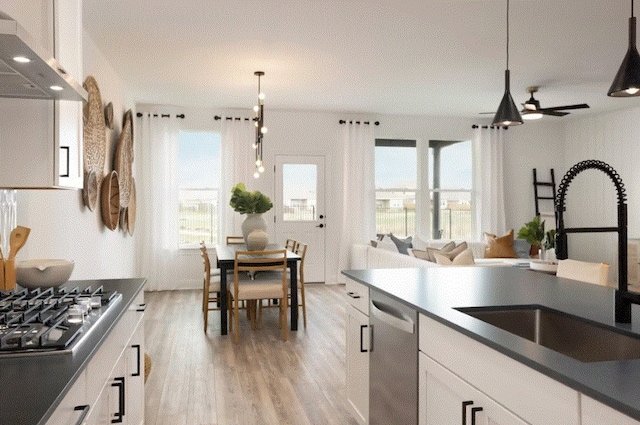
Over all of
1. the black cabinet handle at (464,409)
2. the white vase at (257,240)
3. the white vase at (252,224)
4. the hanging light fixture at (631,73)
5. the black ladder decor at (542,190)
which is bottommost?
the black cabinet handle at (464,409)

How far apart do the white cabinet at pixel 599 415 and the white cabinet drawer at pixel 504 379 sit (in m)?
0.03

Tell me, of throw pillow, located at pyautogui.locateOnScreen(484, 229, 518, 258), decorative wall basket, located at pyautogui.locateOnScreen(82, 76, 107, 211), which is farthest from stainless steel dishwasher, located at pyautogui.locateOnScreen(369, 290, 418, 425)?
throw pillow, located at pyautogui.locateOnScreen(484, 229, 518, 258)

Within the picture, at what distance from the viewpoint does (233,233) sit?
25.7 ft

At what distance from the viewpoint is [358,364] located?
282 cm

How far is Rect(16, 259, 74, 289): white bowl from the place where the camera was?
2.30 m

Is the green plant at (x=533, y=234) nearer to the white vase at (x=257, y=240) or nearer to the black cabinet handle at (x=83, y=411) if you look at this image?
the white vase at (x=257, y=240)

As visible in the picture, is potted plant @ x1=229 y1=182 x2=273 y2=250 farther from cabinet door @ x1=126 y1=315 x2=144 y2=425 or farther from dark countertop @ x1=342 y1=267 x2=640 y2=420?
cabinet door @ x1=126 y1=315 x2=144 y2=425

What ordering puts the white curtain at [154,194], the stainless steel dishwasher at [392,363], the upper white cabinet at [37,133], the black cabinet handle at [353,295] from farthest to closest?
1. the white curtain at [154,194]
2. the black cabinet handle at [353,295]
3. the stainless steel dishwasher at [392,363]
4. the upper white cabinet at [37,133]

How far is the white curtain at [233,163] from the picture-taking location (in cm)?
785

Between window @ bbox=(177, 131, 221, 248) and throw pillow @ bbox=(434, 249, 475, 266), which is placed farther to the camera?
window @ bbox=(177, 131, 221, 248)

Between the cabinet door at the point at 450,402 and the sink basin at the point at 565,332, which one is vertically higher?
the sink basin at the point at 565,332

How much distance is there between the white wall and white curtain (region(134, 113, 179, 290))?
1.68 feet

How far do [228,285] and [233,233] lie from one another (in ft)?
8.75

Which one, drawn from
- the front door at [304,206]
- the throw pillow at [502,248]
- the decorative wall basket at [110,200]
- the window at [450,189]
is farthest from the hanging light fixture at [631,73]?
the window at [450,189]
